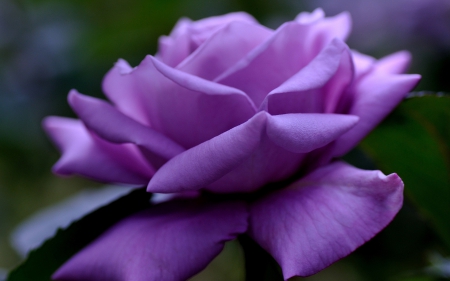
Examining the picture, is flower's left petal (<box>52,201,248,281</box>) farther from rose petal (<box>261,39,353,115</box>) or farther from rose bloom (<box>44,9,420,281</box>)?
rose petal (<box>261,39,353,115</box>)

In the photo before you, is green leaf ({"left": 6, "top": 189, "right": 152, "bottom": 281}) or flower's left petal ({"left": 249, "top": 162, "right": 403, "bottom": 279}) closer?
flower's left petal ({"left": 249, "top": 162, "right": 403, "bottom": 279})

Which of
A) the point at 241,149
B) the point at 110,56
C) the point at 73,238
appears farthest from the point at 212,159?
the point at 110,56

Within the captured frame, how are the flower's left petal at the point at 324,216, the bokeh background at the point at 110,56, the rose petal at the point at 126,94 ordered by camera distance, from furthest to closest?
1. the bokeh background at the point at 110,56
2. the rose petal at the point at 126,94
3. the flower's left petal at the point at 324,216

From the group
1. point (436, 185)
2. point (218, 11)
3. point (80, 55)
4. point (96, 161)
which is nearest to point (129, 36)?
point (80, 55)

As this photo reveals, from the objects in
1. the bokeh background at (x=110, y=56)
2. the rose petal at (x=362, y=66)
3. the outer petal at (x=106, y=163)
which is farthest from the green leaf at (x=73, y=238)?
the bokeh background at (x=110, y=56)

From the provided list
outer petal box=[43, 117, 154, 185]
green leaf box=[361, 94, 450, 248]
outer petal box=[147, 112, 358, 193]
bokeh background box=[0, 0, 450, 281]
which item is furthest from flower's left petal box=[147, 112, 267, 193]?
bokeh background box=[0, 0, 450, 281]

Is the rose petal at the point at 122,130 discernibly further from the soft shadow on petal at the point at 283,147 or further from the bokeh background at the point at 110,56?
the bokeh background at the point at 110,56
